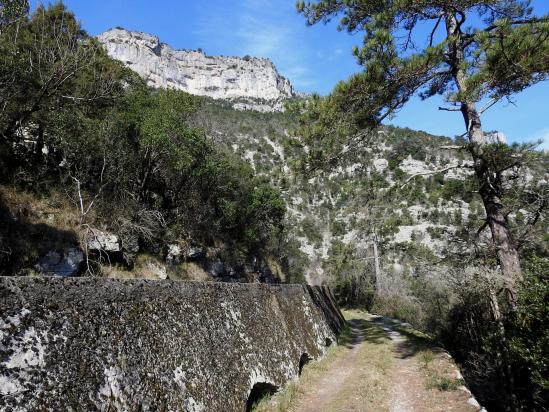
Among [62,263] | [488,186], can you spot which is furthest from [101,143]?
[488,186]

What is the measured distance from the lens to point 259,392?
241 inches

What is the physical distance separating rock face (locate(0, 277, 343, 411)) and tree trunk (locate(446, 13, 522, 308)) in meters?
5.96

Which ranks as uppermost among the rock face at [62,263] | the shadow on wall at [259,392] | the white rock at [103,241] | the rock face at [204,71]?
the rock face at [204,71]

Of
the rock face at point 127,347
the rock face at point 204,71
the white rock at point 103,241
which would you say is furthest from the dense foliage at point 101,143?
the rock face at point 204,71

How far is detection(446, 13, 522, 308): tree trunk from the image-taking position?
27.3 ft

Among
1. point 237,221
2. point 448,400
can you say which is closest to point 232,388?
point 448,400

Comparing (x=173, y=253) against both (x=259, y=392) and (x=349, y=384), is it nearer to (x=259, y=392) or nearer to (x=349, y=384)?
(x=349, y=384)

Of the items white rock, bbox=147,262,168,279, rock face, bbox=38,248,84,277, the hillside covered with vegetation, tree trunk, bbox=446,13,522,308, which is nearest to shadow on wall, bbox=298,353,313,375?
the hillside covered with vegetation

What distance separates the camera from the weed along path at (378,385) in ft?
21.0

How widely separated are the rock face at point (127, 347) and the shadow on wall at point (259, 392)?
2 centimetres

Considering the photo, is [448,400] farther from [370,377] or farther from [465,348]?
[465,348]

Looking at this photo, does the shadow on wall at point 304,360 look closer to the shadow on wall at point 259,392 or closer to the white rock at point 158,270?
the shadow on wall at point 259,392

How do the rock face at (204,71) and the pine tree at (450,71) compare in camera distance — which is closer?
→ the pine tree at (450,71)

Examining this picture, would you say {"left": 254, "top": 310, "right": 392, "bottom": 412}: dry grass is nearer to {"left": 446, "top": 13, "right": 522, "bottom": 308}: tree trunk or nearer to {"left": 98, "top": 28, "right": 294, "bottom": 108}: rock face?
{"left": 446, "top": 13, "right": 522, "bottom": 308}: tree trunk
